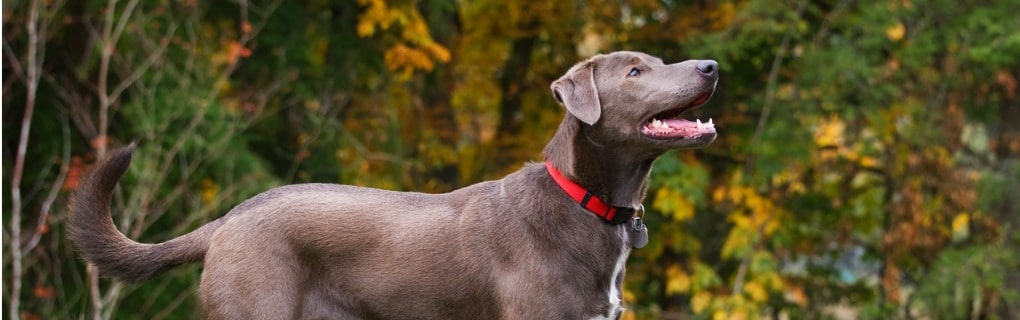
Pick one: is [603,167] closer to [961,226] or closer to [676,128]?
[676,128]

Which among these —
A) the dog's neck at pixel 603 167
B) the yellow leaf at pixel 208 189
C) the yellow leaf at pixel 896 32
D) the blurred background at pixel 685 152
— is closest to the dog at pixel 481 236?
the dog's neck at pixel 603 167

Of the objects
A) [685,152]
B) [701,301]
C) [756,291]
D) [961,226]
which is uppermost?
[685,152]

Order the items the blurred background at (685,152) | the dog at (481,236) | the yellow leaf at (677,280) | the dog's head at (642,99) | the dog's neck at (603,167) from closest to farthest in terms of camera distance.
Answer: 1. the dog at (481,236)
2. the dog's head at (642,99)
3. the dog's neck at (603,167)
4. the blurred background at (685,152)
5. the yellow leaf at (677,280)

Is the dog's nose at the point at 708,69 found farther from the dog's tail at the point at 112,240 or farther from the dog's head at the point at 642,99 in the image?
the dog's tail at the point at 112,240

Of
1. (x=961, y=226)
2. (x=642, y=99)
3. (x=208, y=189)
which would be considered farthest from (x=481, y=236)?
(x=961, y=226)

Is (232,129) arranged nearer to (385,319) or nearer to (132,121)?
(132,121)

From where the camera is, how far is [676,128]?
13.8 ft

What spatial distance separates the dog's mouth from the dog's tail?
1424 mm

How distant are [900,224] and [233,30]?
248 inches

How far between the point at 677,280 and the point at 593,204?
848 centimetres

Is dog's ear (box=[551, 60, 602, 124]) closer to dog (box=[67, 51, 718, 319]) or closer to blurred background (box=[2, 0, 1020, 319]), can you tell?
dog (box=[67, 51, 718, 319])

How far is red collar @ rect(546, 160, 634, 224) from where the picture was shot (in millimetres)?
4191

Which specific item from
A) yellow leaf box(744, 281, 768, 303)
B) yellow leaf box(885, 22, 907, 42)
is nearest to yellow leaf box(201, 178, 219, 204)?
yellow leaf box(744, 281, 768, 303)

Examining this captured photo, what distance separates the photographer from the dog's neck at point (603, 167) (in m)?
4.26
